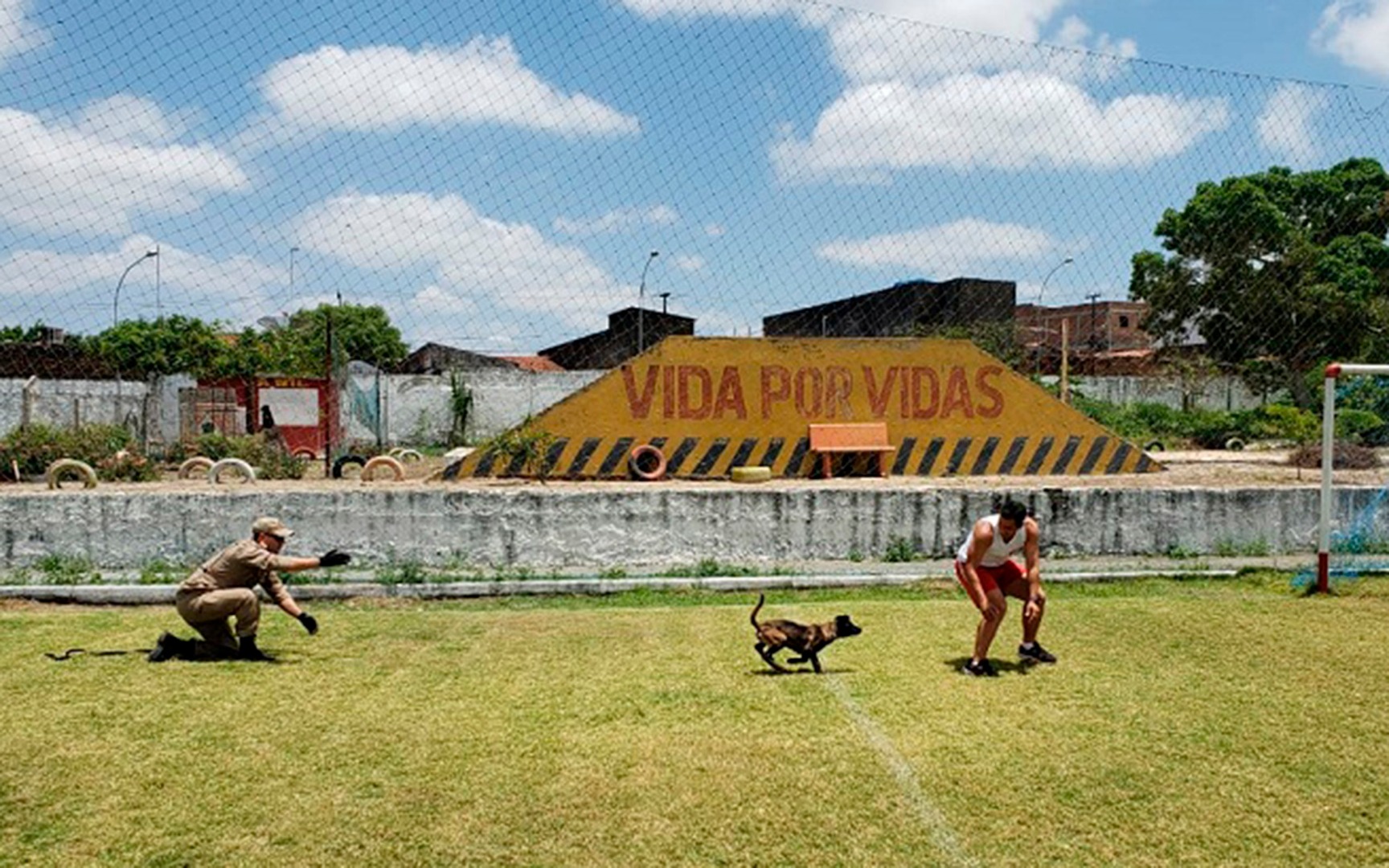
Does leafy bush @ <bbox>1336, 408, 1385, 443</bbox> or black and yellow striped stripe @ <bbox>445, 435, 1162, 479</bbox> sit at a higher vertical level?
leafy bush @ <bbox>1336, 408, 1385, 443</bbox>

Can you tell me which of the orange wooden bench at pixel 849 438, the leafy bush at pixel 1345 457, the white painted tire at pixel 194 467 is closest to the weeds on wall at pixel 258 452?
the white painted tire at pixel 194 467

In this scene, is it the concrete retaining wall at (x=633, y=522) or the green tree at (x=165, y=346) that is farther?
the green tree at (x=165, y=346)

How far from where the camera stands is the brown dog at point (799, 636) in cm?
725

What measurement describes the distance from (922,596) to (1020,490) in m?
1.87

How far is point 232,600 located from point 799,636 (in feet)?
11.9

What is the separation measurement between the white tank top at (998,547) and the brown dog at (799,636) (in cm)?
89

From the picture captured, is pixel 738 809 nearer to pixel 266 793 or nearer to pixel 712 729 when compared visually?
pixel 712 729

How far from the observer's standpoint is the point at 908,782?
532 cm

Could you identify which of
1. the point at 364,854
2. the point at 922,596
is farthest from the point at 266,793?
the point at 922,596

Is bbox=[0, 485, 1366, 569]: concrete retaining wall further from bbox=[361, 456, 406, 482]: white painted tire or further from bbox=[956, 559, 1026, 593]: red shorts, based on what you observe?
bbox=[956, 559, 1026, 593]: red shorts

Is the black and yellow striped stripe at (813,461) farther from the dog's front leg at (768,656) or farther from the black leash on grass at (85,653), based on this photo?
the dog's front leg at (768,656)

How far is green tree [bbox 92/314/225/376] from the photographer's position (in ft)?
138

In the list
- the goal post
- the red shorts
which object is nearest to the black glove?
the red shorts

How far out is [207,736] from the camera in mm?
6004
